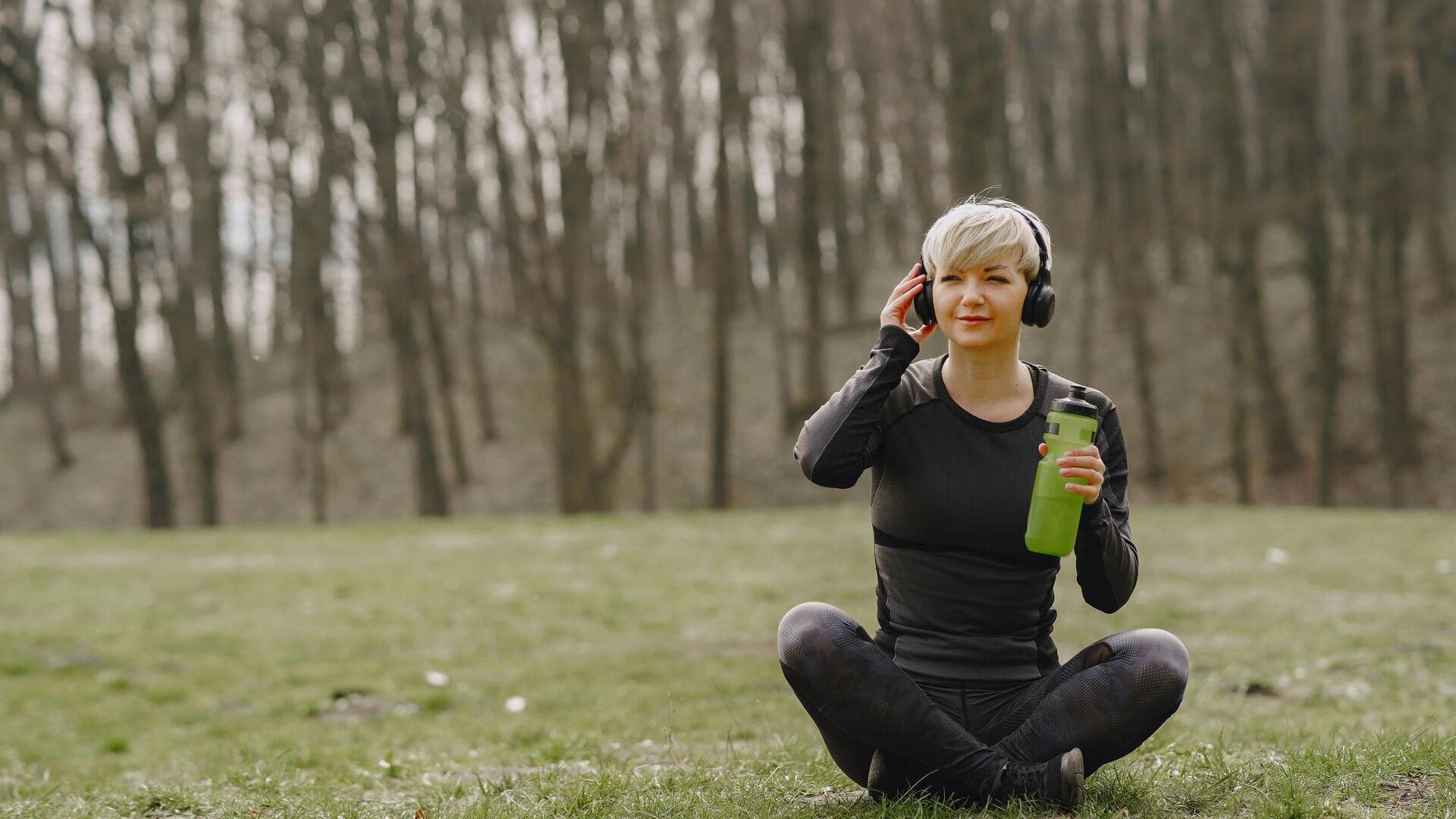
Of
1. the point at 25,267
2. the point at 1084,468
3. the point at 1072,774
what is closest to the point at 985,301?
the point at 1084,468

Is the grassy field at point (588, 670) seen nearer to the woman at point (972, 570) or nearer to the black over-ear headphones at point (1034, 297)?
the woman at point (972, 570)

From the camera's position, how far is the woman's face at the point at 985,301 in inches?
142

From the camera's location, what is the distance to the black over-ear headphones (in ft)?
11.9

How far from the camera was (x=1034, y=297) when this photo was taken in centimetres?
364

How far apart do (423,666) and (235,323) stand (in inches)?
1213

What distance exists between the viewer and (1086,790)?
379cm

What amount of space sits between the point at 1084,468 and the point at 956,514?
1.37 feet

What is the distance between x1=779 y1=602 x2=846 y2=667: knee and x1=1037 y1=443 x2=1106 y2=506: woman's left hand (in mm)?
782

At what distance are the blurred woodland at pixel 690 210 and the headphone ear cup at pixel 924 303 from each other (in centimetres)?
1783

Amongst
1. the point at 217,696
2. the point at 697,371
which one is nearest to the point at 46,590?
the point at 217,696

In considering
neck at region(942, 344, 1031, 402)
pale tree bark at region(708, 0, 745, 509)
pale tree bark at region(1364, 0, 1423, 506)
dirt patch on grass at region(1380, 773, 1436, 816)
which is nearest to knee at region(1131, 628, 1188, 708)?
dirt patch on grass at region(1380, 773, 1436, 816)

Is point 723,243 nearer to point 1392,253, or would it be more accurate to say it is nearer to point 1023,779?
point 1392,253

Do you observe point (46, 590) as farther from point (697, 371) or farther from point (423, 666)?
point (697, 371)

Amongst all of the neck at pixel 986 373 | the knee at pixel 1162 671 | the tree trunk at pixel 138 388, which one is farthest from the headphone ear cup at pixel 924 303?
the tree trunk at pixel 138 388
